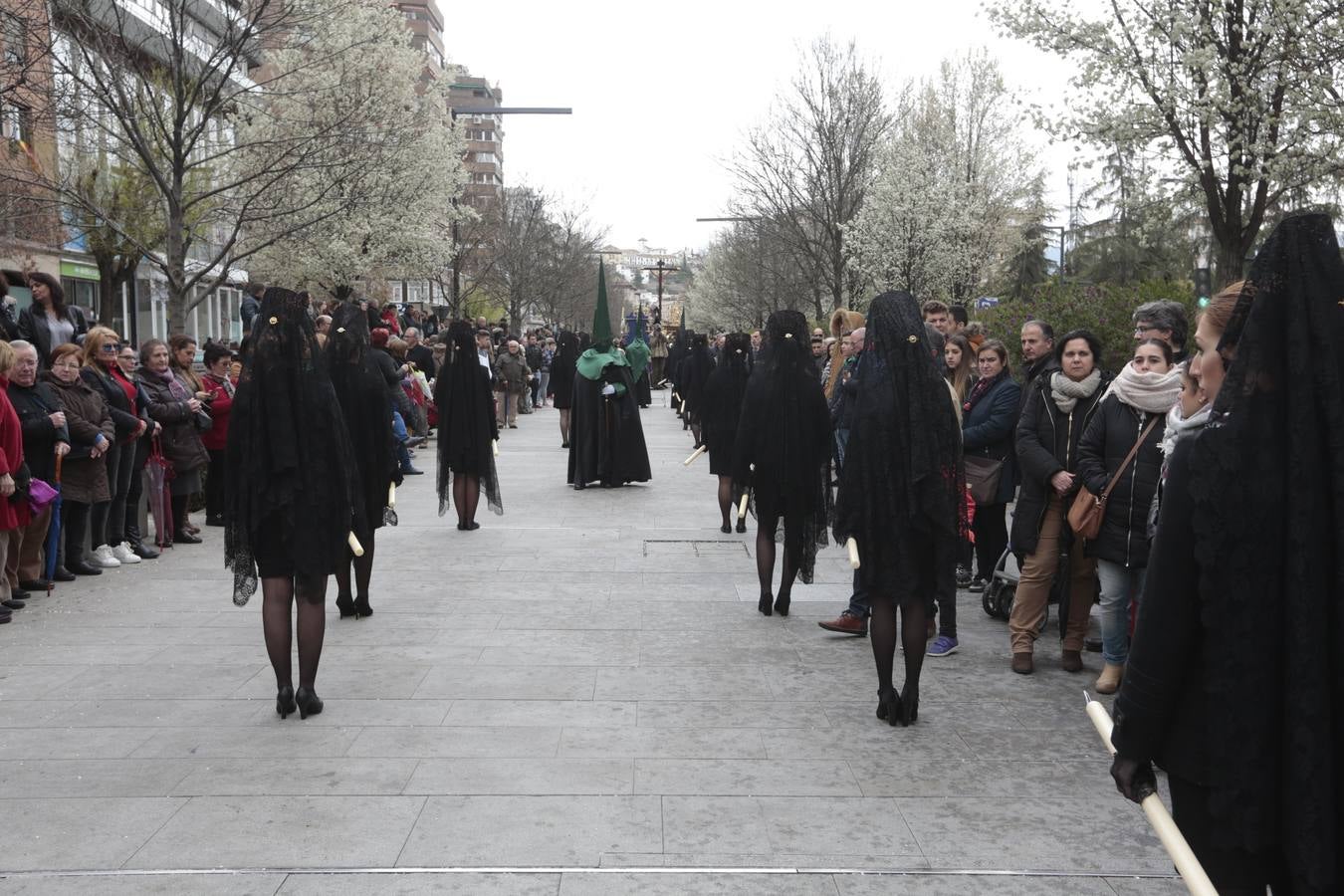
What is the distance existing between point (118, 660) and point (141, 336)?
130 feet

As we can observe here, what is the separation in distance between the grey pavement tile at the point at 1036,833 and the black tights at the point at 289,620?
286cm

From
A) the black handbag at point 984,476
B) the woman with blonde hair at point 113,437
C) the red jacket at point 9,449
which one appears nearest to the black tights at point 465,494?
the woman with blonde hair at point 113,437

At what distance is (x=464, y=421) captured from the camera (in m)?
12.0

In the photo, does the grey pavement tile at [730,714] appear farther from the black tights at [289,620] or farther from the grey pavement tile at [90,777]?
the grey pavement tile at [90,777]

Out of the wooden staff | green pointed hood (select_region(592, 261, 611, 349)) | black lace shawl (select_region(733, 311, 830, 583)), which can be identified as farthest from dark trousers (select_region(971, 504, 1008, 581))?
green pointed hood (select_region(592, 261, 611, 349))

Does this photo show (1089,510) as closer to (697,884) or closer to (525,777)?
(525,777)

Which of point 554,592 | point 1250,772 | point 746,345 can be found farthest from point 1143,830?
point 746,345

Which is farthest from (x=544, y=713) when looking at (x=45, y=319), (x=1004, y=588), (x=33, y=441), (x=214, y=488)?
(x=45, y=319)

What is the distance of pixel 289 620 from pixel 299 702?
390 millimetres

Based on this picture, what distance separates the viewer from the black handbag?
8.67 metres

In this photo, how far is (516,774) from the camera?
17.5 feet

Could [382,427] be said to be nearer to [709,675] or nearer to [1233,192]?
[709,675]

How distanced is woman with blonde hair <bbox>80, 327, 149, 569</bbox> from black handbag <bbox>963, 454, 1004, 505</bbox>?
6.40m

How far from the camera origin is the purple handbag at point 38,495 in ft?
29.3
